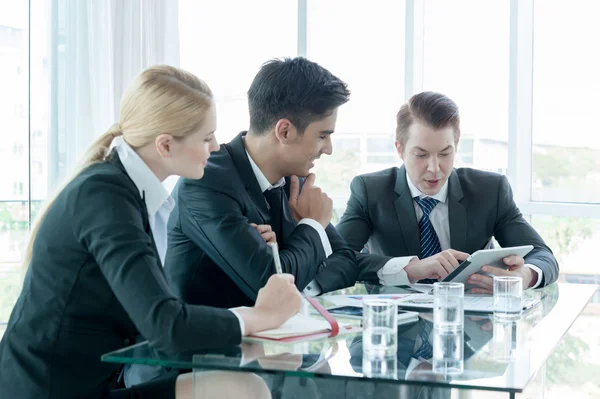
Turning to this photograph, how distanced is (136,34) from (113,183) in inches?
108

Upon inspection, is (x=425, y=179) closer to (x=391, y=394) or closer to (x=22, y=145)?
(x=391, y=394)

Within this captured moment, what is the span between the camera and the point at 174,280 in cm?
227

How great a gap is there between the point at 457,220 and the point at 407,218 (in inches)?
7.1

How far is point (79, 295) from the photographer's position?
64.0 inches

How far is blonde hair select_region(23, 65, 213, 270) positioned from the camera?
174 cm

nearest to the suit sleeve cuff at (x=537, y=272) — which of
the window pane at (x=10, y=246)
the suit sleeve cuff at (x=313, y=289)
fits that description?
the suit sleeve cuff at (x=313, y=289)

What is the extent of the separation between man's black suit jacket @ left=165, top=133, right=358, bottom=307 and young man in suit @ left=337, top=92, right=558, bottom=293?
1.62ft

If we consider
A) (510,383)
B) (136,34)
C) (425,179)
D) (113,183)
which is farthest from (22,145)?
(510,383)

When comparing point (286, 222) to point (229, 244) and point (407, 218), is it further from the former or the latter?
point (407, 218)

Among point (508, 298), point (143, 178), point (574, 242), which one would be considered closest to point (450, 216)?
point (508, 298)

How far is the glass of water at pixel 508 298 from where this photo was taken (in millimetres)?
1904

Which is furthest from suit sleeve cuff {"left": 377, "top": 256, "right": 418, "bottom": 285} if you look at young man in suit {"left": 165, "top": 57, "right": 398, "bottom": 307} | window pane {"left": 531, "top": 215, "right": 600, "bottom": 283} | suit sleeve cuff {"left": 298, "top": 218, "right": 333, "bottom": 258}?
window pane {"left": 531, "top": 215, "right": 600, "bottom": 283}

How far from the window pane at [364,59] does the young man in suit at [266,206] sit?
88.5 inches

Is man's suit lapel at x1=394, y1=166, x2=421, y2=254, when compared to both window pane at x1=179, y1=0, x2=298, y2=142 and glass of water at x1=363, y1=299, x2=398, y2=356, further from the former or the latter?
window pane at x1=179, y1=0, x2=298, y2=142
